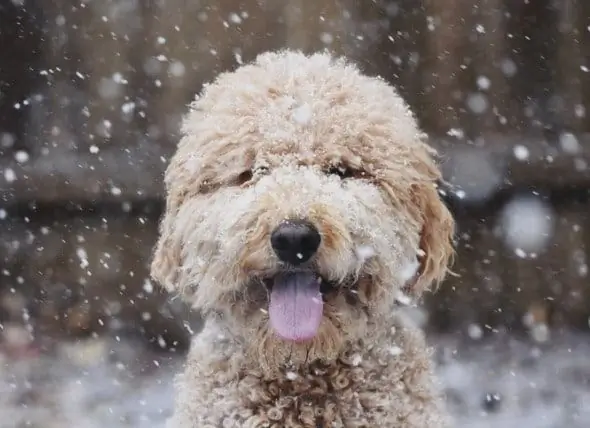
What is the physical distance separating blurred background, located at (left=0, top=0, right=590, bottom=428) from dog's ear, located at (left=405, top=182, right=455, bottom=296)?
8.25ft

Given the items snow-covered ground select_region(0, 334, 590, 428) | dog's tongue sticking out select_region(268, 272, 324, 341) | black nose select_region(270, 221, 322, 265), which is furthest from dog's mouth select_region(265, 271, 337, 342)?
snow-covered ground select_region(0, 334, 590, 428)

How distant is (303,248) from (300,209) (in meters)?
0.11

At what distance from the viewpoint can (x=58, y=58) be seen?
5.84 metres

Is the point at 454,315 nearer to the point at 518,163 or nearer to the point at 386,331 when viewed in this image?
the point at 518,163

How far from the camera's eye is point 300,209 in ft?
8.22

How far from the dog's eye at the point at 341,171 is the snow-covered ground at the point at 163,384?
8.11 ft

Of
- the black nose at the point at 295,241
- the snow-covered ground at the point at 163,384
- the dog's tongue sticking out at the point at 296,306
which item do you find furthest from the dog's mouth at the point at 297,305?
the snow-covered ground at the point at 163,384

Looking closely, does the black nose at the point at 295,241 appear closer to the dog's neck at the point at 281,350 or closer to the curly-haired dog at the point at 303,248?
the curly-haired dog at the point at 303,248

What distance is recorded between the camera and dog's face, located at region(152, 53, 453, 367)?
100 inches

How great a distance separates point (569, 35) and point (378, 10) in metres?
1.17

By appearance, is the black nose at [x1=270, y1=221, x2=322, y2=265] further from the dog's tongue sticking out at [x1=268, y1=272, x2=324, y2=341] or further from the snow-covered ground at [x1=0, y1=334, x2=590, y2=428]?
the snow-covered ground at [x1=0, y1=334, x2=590, y2=428]

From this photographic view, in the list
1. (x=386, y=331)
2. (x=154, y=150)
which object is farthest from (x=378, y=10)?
(x=386, y=331)

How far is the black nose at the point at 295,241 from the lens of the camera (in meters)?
2.45

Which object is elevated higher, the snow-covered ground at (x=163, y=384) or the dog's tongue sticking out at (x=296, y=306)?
the dog's tongue sticking out at (x=296, y=306)
